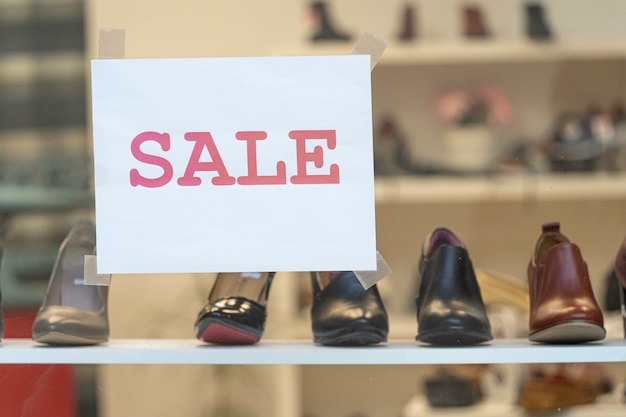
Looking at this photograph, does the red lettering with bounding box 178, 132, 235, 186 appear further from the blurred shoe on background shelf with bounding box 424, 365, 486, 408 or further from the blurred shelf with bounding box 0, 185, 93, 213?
the blurred shoe on background shelf with bounding box 424, 365, 486, 408

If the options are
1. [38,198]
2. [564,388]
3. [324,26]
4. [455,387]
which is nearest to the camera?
[564,388]

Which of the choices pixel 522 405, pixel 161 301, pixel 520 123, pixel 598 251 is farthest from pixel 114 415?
pixel 520 123

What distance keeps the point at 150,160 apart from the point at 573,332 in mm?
482

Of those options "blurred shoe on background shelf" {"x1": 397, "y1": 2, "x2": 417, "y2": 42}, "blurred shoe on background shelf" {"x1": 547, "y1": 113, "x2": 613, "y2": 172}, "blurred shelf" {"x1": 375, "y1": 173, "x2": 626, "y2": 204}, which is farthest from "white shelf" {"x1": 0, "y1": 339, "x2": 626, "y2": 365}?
"blurred shoe on background shelf" {"x1": 397, "y1": 2, "x2": 417, "y2": 42}

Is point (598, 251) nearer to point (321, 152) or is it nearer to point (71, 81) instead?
point (321, 152)

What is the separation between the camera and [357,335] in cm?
105

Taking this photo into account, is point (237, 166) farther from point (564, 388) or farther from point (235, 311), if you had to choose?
point (564, 388)

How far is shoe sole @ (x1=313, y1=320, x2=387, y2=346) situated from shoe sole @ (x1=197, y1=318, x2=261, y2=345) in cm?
9

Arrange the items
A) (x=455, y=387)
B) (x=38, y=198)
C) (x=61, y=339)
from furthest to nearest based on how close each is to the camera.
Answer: (x=455, y=387)
(x=38, y=198)
(x=61, y=339)

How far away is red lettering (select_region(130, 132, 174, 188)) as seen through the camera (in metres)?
0.97

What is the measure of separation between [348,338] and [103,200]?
305 mm

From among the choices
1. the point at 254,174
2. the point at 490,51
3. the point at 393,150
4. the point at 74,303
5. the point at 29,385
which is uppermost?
the point at 490,51

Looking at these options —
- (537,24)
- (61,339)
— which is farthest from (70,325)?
(537,24)

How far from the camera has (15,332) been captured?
1.18m
